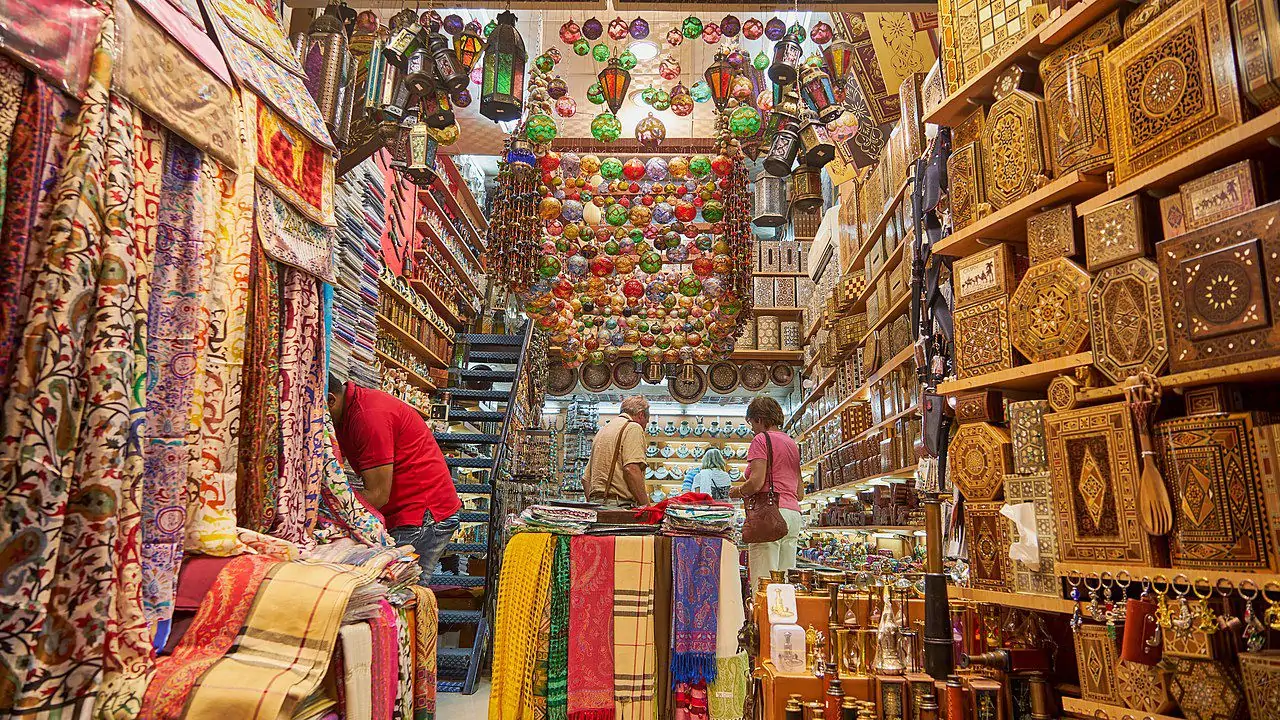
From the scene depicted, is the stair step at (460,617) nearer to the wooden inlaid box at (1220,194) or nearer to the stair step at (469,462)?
the stair step at (469,462)

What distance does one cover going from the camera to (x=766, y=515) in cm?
431

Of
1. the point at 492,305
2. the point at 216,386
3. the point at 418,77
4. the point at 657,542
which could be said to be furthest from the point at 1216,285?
the point at 492,305

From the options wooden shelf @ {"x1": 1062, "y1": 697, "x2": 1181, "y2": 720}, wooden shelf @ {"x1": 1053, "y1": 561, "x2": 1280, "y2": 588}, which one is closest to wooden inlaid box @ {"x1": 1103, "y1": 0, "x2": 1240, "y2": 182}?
wooden shelf @ {"x1": 1053, "y1": 561, "x2": 1280, "y2": 588}

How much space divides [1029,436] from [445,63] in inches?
109

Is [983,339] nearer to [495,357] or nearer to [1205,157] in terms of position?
[1205,157]

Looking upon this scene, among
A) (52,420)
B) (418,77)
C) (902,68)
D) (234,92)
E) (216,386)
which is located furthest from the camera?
(902,68)

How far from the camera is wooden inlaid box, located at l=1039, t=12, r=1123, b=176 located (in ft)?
6.32

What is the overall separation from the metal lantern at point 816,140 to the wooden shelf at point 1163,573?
8.66 feet

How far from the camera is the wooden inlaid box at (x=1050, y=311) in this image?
196 cm

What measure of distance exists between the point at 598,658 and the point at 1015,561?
55.0 inches

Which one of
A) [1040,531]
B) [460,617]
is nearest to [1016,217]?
[1040,531]

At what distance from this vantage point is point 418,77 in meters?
3.12

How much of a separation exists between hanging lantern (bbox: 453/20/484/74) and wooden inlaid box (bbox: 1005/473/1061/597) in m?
3.13

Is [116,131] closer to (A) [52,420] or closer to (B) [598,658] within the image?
(A) [52,420]
